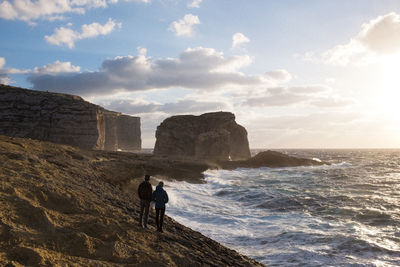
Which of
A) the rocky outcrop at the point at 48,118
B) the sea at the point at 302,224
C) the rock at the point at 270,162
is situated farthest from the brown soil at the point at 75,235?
the rock at the point at 270,162

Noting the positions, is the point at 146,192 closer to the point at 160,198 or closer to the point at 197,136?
the point at 160,198

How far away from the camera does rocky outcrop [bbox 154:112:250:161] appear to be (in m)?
77.9

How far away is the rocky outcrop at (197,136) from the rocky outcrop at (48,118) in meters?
34.4

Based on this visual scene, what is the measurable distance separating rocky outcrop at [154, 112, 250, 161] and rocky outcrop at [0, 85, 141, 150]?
3439 centimetres

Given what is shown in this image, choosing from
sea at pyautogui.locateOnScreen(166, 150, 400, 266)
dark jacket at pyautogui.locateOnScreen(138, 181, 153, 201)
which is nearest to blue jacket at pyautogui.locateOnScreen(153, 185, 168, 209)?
dark jacket at pyautogui.locateOnScreen(138, 181, 153, 201)

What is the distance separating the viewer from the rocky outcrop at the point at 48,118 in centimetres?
4347

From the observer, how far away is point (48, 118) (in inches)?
1763

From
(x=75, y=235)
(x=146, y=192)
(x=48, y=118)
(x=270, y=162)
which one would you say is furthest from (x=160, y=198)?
(x=270, y=162)

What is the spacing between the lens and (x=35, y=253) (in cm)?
584

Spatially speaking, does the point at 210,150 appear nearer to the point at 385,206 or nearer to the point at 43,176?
the point at 385,206

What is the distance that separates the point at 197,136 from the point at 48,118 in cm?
4573

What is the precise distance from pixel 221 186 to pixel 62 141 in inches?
1110

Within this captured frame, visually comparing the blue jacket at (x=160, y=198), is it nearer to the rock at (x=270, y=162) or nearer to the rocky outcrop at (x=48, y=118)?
the rocky outcrop at (x=48, y=118)

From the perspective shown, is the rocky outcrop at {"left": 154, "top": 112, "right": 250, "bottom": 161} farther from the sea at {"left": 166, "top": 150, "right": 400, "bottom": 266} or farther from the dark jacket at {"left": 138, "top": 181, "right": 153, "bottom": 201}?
the dark jacket at {"left": 138, "top": 181, "right": 153, "bottom": 201}
